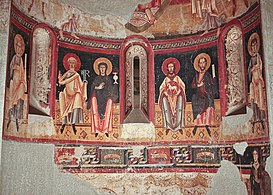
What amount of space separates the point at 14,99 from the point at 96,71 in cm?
247

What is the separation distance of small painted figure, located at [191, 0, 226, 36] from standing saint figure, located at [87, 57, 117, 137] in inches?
97.5

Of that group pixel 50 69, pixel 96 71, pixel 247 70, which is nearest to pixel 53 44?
pixel 50 69

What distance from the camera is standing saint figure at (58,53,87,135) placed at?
8859mm

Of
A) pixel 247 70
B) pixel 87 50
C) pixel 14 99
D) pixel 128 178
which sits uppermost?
pixel 87 50

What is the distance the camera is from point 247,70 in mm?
7848

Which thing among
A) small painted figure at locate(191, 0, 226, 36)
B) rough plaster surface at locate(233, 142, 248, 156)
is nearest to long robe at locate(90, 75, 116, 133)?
small painted figure at locate(191, 0, 226, 36)

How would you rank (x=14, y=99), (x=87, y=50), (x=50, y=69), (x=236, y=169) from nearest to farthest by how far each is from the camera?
1. (x=14, y=99)
2. (x=236, y=169)
3. (x=50, y=69)
4. (x=87, y=50)

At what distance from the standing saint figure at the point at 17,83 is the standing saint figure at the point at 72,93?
47.2 inches

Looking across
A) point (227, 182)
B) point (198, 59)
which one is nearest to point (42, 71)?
point (198, 59)

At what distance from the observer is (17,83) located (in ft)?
24.9

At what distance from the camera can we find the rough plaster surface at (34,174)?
7.11 meters

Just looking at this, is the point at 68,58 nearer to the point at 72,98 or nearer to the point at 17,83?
the point at 72,98

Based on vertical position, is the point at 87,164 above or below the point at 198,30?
below

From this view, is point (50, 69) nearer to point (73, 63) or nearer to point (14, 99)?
point (73, 63)
